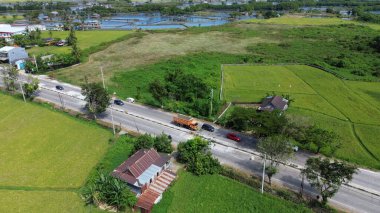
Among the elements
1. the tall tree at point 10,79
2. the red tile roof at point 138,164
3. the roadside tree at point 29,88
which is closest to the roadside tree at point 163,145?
the red tile roof at point 138,164

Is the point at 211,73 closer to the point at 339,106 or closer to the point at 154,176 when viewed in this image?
the point at 339,106

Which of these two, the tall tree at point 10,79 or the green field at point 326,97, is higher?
the tall tree at point 10,79

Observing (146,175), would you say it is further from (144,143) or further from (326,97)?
(326,97)

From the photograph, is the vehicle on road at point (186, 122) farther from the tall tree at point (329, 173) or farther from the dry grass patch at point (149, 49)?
the dry grass patch at point (149, 49)

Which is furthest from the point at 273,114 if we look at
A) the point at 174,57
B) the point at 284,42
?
the point at 284,42

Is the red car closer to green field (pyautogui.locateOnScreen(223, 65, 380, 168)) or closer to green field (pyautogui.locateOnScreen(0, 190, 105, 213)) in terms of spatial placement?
green field (pyautogui.locateOnScreen(223, 65, 380, 168))

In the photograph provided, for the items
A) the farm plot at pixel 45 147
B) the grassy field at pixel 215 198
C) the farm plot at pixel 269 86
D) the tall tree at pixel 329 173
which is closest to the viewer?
the tall tree at pixel 329 173
